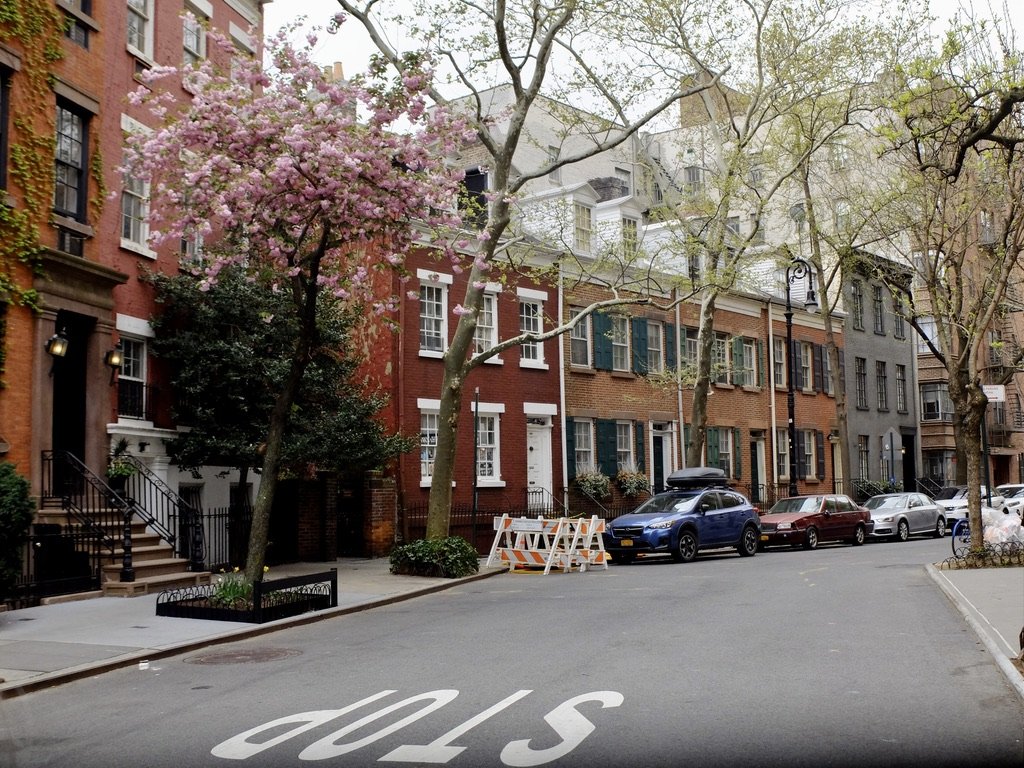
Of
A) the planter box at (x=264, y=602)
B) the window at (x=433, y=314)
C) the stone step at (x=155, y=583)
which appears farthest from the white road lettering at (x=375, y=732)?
the window at (x=433, y=314)

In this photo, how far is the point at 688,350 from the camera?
35688 mm

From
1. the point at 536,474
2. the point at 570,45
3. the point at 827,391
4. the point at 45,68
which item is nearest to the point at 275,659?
the point at 45,68

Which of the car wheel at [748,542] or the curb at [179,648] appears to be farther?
the car wheel at [748,542]

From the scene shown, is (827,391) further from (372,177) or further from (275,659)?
(275,659)

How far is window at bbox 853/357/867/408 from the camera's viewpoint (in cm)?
4506

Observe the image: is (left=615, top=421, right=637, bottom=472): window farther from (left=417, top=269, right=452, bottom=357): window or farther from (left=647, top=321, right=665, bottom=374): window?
(left=417, top=269, right=452, bottom=357): window

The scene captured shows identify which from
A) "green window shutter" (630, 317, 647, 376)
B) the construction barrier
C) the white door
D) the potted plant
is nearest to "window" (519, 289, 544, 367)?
the white door

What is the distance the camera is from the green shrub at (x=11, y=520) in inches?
500

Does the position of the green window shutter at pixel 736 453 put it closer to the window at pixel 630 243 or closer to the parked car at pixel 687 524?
the window at pixel 630 243

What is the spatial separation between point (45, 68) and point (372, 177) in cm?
664

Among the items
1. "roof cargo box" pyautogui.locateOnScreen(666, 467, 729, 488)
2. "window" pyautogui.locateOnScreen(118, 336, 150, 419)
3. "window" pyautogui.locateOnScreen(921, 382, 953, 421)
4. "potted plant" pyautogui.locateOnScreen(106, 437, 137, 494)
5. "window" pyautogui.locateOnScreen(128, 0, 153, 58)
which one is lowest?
"roof cargo box" pyautogui.locateOnScreen(666, 467, 729, 488)

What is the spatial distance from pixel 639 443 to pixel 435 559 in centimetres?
1403

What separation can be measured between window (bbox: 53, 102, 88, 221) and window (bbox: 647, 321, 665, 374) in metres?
19.4

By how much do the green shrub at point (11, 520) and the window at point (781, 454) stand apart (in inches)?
1187
